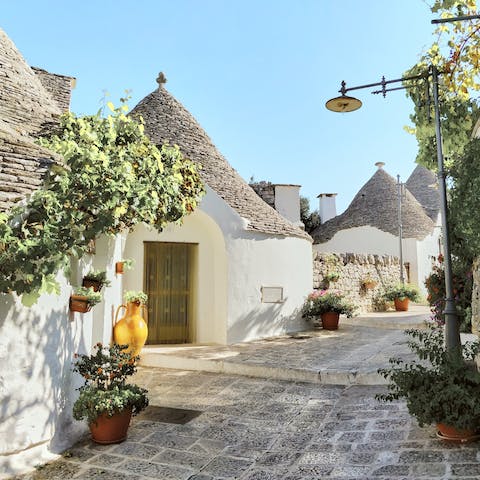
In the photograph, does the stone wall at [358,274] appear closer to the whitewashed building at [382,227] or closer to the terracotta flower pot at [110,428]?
the whitewashed building at [382,227]

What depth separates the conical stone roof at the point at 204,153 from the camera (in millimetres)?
10242

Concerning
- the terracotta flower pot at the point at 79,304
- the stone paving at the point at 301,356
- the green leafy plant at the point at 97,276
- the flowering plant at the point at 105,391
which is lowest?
the stone paving at the point at 301,356

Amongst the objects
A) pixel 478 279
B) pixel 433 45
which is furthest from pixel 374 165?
pixel 478 279

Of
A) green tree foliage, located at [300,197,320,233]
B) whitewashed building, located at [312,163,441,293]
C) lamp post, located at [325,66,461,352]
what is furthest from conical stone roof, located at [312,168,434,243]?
lamp post, located at [325,66,461,352]

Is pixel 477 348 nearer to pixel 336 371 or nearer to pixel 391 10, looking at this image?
pixel 336 371

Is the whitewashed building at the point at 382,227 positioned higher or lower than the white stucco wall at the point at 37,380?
higher

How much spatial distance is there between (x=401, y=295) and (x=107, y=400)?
1396 centimetres

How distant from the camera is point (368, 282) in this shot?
1540 cm

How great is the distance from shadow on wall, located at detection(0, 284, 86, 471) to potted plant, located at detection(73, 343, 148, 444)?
0.67 feet

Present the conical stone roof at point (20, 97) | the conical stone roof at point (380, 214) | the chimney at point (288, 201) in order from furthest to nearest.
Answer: the conical stone roof at point (380, 214) < the chimney at point (288, 201) < the conical stone roof at point (20, 97)

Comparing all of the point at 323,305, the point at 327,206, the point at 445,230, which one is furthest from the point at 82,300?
the point at 327,206

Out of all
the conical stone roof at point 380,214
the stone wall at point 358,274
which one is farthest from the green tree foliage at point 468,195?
the conical stone roof at point 380,214

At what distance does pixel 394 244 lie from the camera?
20375 millimetres

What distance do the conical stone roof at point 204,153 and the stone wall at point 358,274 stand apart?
213cm
